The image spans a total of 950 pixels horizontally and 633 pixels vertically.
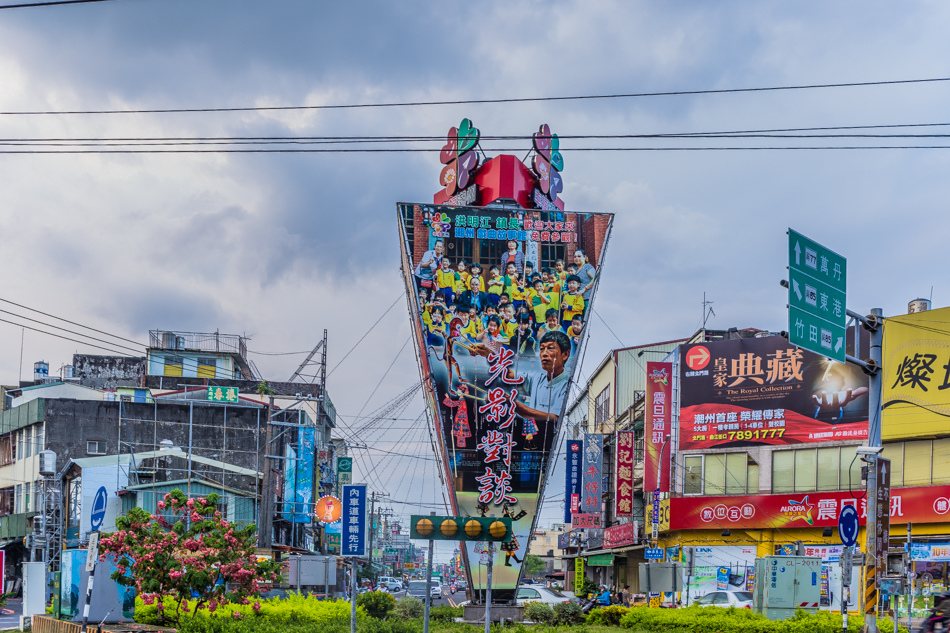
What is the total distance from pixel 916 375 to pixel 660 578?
17880 mm

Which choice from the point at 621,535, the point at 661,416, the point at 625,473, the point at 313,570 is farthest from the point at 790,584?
the point at 621,535

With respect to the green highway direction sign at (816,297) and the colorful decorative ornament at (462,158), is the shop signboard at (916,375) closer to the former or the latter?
the colorful decorative ornament at (462,158)

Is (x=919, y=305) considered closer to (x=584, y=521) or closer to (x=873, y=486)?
(x=584, y=521)

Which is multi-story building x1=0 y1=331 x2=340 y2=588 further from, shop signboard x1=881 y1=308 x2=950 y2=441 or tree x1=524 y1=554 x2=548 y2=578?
tree x1=524 y1=554 x2=548 y2=578

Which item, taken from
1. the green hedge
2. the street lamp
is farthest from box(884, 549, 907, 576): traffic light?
the green hedge

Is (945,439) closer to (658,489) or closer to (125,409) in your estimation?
(658,489)

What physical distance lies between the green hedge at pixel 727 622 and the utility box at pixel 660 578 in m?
0.61

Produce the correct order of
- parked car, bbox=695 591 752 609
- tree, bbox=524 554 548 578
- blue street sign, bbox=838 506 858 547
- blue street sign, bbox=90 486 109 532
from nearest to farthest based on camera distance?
blue street sign, bbox=838 506 858 547, blue street sign, bbox=90 486 109 532, parked car, bbox=695 591 752 609, tree, bbox=524 554 548 578

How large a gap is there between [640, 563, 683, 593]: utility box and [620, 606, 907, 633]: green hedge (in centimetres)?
61

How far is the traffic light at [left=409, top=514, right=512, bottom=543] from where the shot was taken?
18172 millimetres

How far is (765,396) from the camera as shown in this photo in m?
44.2

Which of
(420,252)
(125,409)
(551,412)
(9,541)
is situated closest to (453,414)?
(551,412)

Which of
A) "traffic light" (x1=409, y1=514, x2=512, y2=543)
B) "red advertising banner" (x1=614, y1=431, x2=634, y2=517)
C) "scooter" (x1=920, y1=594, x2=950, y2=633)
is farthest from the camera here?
"red advertising banner" (x1=614, y1=431, x2=634, y2=517)

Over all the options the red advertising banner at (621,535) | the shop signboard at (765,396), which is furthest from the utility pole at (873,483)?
the red advertising banner at (621,535)
